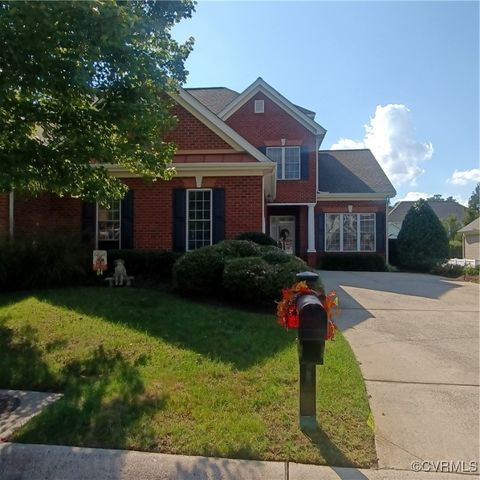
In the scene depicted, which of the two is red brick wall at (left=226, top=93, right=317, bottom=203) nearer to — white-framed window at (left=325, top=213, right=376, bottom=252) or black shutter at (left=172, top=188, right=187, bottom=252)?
white-framed window at (left=325, top=213, right=376, bottom=252)

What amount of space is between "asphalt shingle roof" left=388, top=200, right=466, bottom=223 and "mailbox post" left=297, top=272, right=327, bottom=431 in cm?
5898

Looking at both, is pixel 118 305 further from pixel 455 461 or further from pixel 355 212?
pixel 355 212

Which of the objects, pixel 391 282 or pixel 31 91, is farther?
pixel 391 282

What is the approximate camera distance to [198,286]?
914 centimetres

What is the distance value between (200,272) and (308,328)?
551 cm

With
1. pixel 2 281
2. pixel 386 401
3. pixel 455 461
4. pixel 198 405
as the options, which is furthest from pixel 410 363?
pixel 2 281

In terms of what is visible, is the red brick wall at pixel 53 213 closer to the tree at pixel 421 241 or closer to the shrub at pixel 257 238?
the shrub at pixel 257 238

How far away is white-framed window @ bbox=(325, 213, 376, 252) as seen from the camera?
22.1 metres

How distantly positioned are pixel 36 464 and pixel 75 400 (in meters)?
1.03

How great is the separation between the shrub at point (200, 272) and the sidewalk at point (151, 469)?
18.4 feet

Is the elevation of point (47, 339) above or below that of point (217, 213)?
below

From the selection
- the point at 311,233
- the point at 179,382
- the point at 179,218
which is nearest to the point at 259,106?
the point at 311,233

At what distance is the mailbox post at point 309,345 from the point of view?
3.72m

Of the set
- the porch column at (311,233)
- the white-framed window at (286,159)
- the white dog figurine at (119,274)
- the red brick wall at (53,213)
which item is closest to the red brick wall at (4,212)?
the red brick wall at (53,213)
